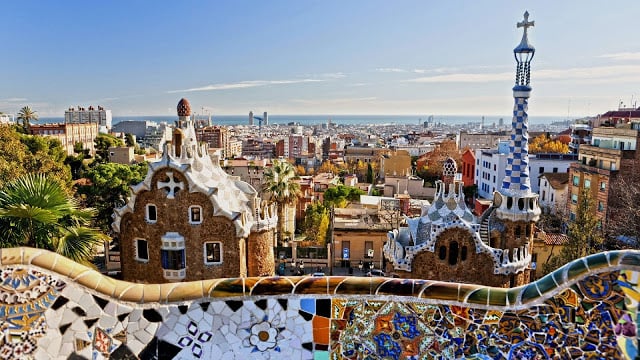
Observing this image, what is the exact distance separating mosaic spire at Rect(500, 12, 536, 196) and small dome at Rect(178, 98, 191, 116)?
32.8ft

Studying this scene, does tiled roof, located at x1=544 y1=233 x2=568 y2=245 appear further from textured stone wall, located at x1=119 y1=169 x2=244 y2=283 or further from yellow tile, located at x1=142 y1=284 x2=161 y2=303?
yellow tile, located at x1=142 y1=284 x2=161 y2=303

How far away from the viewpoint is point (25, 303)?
174 inches

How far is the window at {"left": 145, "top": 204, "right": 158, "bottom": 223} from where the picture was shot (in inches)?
575

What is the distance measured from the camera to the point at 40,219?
8023mm

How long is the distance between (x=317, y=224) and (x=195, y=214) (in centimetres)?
1662

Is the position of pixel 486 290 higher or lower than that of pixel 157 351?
higher

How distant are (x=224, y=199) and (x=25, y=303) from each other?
1062 centimetres

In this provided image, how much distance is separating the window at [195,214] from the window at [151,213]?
3.43ft

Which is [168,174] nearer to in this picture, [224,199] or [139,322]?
[224,199]

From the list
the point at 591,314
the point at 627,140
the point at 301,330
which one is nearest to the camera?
the point at 591,314

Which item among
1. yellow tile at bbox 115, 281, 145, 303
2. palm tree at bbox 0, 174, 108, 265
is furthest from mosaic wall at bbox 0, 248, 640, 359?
palm tree at bbox 0, 174, 108, 265

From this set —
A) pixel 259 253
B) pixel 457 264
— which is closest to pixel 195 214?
pixel 259 253

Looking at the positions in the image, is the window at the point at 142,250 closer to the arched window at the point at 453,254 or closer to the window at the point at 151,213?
the window at the point at 151,213

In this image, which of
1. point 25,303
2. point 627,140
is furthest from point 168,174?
point 627,140
